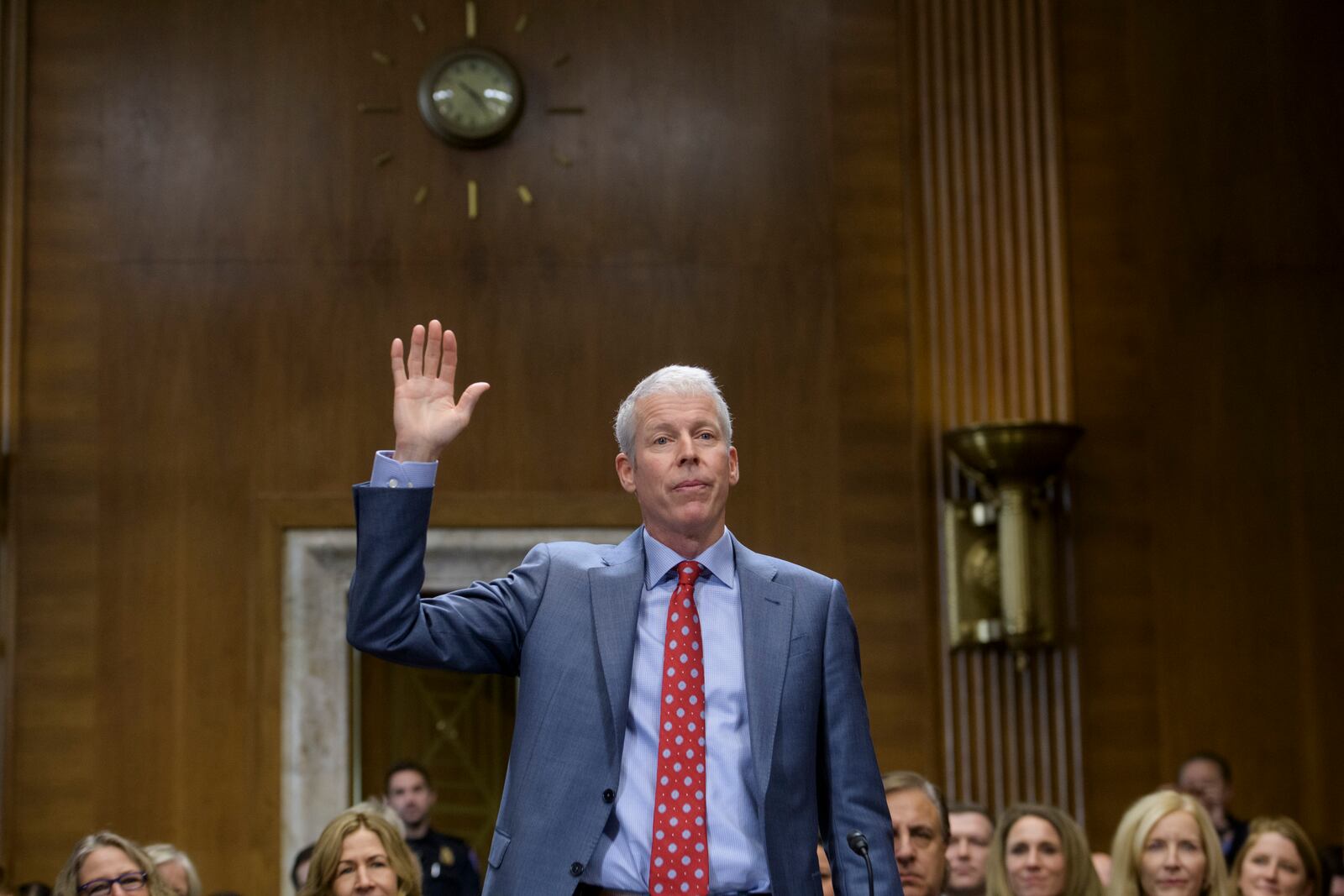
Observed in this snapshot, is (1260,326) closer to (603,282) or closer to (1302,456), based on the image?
(1302,456)

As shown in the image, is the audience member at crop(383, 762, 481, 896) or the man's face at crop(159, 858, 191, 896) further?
the audience member at crop(383, 762, 481, 896)

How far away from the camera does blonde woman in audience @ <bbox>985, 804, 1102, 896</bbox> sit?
4.88 m

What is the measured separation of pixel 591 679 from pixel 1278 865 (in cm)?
331

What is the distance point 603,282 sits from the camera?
7324 millimetres

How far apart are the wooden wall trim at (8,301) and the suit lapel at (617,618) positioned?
5007mm

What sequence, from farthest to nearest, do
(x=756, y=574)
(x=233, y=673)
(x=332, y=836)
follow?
1. (x=233, y=673)
2. (x=332, y=836)
3. (x=756, y=574)

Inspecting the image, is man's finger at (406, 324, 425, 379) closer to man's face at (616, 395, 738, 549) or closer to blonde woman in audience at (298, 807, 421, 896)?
man's face at (616, 395, 738, 549)

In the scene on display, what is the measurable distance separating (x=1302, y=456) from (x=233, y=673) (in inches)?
170

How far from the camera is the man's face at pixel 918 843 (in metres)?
4.28

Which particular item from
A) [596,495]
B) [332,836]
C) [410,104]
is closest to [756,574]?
[332,836]

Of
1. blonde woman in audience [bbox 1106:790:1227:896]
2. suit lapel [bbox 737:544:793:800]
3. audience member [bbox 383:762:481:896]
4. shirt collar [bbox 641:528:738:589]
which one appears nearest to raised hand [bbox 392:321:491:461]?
shirt collar [bbox 641:528:738:589]

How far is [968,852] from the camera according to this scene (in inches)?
207

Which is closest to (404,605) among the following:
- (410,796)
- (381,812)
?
(381,812)

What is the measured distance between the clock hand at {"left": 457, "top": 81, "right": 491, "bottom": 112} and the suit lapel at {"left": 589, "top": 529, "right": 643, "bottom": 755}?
4944mm
